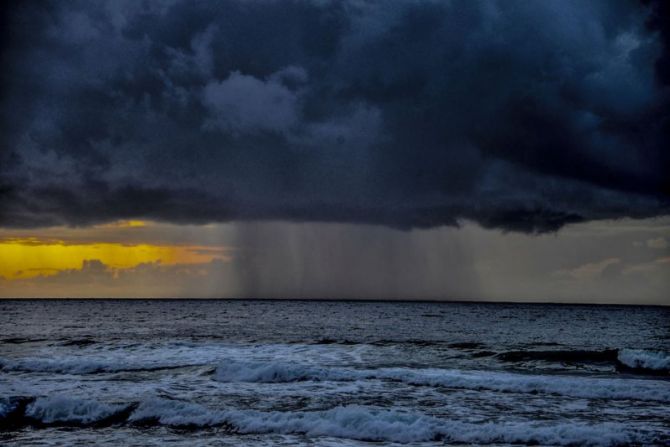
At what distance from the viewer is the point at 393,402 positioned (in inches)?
861

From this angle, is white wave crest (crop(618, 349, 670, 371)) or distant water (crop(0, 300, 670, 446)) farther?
white wave crest (crop(618, 349, 670, 371))

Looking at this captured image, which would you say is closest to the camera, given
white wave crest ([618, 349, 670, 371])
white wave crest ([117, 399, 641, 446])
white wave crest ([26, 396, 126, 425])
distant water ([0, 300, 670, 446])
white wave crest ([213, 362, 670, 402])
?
white wave crest ([117, 399, 641, 446])

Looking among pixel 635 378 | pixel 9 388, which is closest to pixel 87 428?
pixel 9 388

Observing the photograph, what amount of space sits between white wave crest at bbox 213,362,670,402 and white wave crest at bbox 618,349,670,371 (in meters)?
7.17

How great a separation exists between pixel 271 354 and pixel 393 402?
1868 centimetres

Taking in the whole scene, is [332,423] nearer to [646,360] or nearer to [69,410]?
[69,410]

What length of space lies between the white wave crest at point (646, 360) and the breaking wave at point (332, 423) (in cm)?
1969

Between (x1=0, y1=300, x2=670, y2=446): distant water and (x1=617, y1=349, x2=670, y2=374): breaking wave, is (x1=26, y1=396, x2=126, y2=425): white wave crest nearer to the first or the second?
(x1=0, y1=300, x2=670, y2=446): distant water

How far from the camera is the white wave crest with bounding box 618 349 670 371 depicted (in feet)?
114

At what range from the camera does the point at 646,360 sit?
35719 mm

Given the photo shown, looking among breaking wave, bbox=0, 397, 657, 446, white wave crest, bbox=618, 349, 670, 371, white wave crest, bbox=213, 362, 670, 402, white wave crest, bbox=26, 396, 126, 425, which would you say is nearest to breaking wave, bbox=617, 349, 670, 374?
white wave crest, bbox=618, 349, 670, 371

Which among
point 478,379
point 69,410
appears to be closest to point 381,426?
point 69,410

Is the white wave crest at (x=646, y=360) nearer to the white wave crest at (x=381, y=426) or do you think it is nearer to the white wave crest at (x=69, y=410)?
the white wave crest at (x=381, y=426)

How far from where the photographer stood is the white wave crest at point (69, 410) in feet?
62.7
